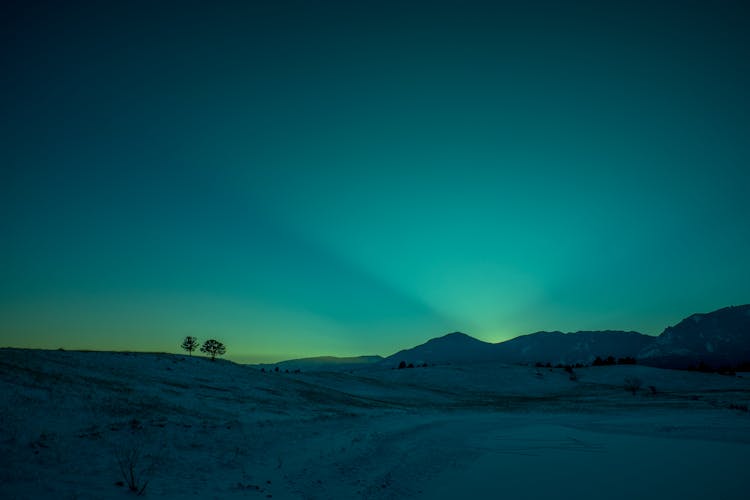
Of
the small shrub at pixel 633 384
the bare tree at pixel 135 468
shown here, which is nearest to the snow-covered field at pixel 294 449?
the bare tree at pixel 135 468

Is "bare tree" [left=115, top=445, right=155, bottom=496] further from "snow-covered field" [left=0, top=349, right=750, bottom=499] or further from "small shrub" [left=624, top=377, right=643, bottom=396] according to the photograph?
"small shrub" [left=624, top=377, right=643, bottom=396]

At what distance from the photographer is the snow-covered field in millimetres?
11508

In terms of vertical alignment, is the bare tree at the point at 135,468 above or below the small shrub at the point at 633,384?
A: above

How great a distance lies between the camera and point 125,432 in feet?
53.6

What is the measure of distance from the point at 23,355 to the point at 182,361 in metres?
15.4

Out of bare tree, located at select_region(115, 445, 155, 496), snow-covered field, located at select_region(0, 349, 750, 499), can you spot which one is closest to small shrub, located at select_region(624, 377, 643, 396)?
snow-covered field, located at select_region(0, 349, 750, 499)

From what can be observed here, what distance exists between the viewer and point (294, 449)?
1812cm

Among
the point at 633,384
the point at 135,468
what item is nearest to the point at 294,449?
the point at 135,468

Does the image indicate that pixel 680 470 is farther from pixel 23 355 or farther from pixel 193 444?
pixel 23 355

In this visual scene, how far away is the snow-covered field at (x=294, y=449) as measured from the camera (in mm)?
11508

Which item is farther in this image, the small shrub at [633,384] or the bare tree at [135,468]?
the small shrub at [633,384]

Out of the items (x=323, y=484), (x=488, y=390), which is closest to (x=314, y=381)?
(x=488, y=390)

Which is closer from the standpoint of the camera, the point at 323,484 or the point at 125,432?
the point at 323,484

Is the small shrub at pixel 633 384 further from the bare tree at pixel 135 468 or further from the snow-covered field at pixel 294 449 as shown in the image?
the bare tree at pixel 135 468
